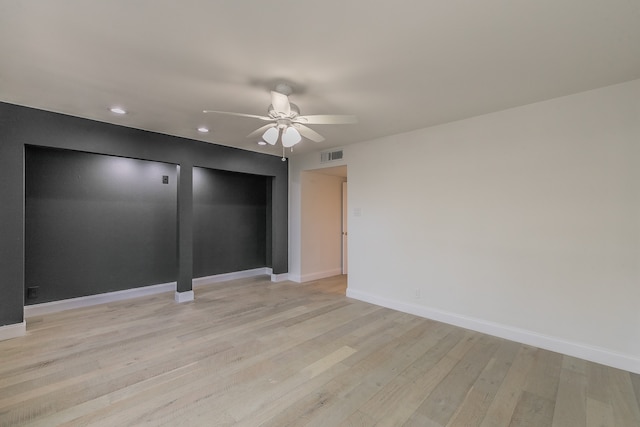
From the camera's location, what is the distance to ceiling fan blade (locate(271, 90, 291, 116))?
98.2 inches

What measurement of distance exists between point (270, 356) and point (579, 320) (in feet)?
10.0

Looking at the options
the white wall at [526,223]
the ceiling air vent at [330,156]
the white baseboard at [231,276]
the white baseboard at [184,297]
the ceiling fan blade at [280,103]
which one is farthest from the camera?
the white baseboard at [231,276]

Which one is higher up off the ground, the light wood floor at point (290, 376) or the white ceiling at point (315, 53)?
the white ceiling at point (315, 53)

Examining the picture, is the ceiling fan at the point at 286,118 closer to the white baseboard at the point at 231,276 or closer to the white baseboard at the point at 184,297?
the white baseboard at the point at 184,297

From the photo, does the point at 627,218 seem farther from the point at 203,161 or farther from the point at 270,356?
the point at 203,161

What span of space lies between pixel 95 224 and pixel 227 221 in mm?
2120

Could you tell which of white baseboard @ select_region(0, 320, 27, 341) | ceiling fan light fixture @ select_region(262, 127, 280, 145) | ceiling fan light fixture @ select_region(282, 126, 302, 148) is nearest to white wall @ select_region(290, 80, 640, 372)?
ceiling fan light fixture @ select_region(282, 126, 302, 148)

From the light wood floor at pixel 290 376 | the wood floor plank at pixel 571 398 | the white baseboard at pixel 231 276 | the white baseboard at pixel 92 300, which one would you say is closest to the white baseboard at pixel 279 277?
the white baseboard at pixel 231 276

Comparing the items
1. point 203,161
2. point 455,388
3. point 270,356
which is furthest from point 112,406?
point 203,161

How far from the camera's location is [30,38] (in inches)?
76.3

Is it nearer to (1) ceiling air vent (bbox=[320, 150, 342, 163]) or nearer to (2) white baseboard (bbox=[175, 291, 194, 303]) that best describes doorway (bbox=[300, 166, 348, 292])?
(1) ceiling air vent (bbox=[320, 150, 342, 163])

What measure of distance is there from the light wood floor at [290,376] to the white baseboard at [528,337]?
0.10 m

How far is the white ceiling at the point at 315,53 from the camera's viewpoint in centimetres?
168

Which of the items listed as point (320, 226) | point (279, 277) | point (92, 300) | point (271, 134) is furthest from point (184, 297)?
point (271, 134)
